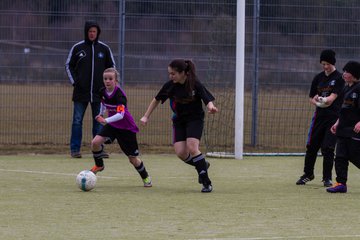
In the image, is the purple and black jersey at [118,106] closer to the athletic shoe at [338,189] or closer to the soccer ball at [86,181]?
the soccer ball at [86,181]

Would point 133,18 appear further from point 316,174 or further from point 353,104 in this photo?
point 353,104

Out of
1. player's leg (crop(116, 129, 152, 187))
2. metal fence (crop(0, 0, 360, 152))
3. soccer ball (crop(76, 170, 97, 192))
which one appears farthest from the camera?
metal fence (crop(0, 0, 360, 152))

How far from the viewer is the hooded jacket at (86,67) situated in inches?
613

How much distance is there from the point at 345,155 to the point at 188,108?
78.8 inches

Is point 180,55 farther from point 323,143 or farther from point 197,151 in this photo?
point 197,151

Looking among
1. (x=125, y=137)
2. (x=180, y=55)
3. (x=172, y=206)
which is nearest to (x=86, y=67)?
(x=180, y=55)

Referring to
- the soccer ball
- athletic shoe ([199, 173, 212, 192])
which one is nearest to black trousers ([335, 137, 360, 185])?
athletic shoe ([199, 173, 212, 192])

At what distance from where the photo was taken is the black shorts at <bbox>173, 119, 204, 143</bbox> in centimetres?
1097

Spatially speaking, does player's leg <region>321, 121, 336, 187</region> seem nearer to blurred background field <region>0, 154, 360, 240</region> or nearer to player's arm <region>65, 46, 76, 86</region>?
blurred background field <region>0, 154, 360, 240</region>

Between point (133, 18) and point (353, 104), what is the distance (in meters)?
7.05

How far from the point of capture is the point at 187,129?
36.2ft

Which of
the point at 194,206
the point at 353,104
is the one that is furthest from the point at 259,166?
the point at 194,206

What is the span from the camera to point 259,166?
581 inches

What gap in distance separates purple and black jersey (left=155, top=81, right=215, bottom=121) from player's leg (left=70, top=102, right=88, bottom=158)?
4.74 m
